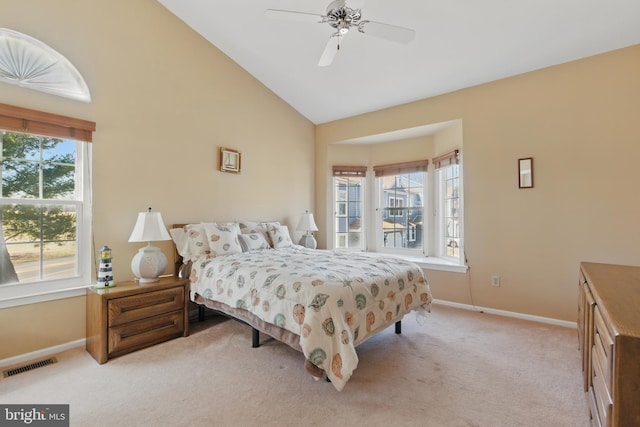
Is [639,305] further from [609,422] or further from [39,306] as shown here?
[39,306]

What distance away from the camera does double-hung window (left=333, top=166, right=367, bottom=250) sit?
510 centimetres

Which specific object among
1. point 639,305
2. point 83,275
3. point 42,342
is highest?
point 639,305

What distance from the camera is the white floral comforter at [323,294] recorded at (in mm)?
1813

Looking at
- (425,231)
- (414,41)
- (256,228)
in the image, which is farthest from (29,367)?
(425,231)

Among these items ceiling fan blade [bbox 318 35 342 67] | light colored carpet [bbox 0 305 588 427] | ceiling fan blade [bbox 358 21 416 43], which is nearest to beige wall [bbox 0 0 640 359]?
light colored carpet [bbox 0 305 588 427]

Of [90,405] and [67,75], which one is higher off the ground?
[67,75]

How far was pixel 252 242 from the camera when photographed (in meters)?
3.50

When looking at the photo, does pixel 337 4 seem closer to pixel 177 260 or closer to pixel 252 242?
pixel 252 242

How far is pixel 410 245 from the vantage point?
4699mm

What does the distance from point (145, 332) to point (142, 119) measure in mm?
2077

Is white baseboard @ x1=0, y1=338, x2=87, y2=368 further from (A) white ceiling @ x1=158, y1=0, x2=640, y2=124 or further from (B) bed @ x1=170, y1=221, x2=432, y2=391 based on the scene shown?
(A) white ceiling @ x1=158, y1=0, x2=640, y2=124

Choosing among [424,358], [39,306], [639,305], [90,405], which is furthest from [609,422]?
[39,306]

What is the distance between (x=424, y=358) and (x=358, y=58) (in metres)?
3.15

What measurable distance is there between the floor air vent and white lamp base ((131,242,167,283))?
82cm
